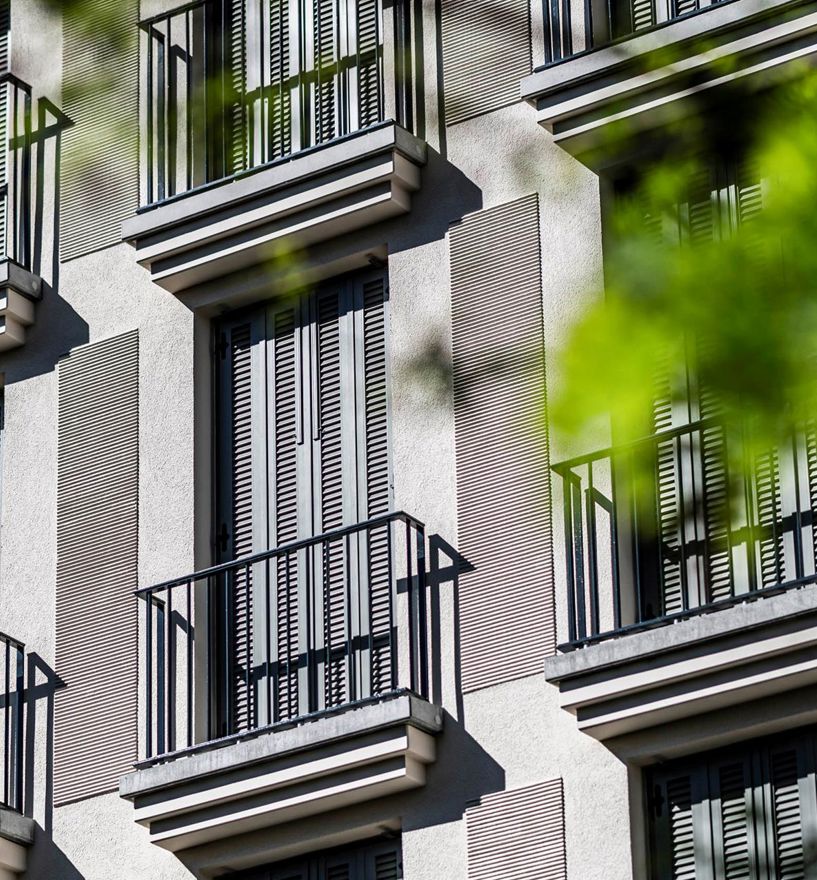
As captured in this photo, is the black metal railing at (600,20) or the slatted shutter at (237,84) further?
the slatted shutter at (237,84)

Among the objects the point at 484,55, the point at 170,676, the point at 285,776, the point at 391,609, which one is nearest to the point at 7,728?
the point at 170,676

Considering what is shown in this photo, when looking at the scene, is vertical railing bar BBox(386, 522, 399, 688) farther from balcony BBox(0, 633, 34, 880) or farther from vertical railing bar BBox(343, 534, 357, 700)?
balcony BBox(0, 633, 34, 880)

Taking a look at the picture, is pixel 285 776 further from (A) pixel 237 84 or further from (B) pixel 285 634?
(A) pixel 237 84

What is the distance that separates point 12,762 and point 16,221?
399 cm

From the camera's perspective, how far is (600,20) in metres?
16.2

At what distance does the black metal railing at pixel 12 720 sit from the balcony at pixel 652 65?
197 inches

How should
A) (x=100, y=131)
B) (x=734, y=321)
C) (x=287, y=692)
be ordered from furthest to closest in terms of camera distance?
(x=100, y=131) < (x=287, y=692) < (x=734, y=321)

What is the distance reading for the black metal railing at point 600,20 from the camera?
16031 mm

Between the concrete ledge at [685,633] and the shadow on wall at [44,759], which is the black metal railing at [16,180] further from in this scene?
the concrete ledge at [685,633]

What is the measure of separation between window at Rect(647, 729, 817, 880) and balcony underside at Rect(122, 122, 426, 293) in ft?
14.0

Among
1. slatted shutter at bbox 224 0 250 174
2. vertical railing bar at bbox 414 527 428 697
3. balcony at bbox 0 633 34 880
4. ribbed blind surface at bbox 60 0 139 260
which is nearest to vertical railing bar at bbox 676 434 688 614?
vertical railing bar at bbox 414 527 428 697

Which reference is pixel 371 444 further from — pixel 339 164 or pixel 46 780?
pixel 46 780

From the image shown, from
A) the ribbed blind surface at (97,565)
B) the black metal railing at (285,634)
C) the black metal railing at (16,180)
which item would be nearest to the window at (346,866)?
the black metal railing at (285,634)

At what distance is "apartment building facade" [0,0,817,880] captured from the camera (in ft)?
47.2
